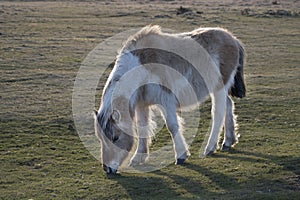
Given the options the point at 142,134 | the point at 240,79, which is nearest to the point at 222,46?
the point at 240,79

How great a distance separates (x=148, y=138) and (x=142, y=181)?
1264 mm

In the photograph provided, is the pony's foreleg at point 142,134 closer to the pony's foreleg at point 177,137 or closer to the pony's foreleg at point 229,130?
the pony's foreleg at point 177,137

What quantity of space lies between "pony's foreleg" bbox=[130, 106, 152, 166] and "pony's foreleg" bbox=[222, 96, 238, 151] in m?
1.46

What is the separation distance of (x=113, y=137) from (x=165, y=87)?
1381mm

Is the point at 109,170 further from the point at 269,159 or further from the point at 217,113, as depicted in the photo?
the point at 269,159

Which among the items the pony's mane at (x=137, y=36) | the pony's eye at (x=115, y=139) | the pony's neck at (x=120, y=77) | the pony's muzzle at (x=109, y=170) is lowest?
the pony's muzzle at (x=109, y=170)

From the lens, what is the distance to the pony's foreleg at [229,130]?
30.9ft

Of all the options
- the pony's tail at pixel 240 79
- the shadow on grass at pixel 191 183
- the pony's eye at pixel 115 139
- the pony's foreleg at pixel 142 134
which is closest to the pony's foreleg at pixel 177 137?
the shadow on grass at pixel 191 183

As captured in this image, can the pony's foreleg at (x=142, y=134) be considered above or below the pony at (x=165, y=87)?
below

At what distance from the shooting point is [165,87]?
8367 mm

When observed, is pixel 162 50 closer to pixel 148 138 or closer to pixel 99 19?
pixel 148 138

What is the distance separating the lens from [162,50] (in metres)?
8.45

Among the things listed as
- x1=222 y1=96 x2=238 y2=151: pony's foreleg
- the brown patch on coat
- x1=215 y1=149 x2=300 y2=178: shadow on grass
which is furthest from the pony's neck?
x1=222 y1=96 x2=238 y2=151: pony's foreleg

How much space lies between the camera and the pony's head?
7305 mm
